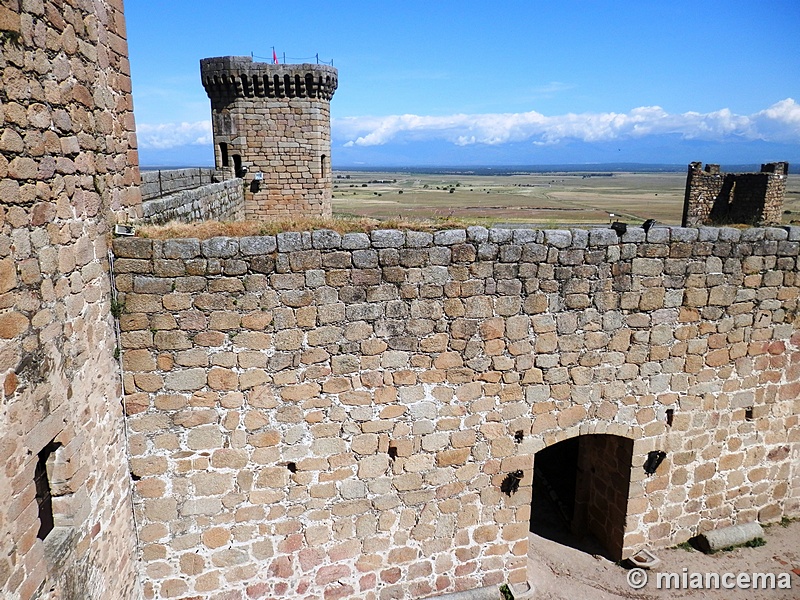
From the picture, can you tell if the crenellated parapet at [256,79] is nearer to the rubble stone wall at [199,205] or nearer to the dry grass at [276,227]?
the rubble stone wall at [199,205]

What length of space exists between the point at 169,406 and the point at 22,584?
196cm

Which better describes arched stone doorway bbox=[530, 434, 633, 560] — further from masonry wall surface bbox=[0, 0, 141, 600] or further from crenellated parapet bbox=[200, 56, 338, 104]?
crenellated parapet bbox=[200, 56, 338, 104]

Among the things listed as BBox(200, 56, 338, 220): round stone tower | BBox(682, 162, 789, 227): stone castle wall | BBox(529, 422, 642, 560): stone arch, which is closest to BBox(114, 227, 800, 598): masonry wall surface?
BBox(529, 422, 642, 560): stone arch

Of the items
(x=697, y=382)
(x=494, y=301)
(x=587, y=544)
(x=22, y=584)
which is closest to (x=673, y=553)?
(x=587, y=544)

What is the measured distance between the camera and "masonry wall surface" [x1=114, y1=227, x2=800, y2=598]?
5.46m

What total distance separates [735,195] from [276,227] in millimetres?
11950

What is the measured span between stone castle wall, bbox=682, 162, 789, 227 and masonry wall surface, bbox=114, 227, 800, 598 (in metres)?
6.72

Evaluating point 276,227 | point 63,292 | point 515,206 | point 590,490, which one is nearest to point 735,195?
point 590,490

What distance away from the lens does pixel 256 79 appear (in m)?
13.2

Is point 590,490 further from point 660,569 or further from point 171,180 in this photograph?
point 171,180

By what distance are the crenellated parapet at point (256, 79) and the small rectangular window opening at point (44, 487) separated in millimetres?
10868

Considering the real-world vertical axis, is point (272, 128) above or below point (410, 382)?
above

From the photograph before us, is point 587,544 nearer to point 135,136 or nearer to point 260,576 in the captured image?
point 260,576

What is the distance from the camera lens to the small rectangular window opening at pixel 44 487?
4.15 m
